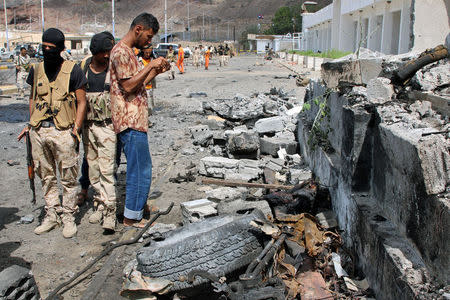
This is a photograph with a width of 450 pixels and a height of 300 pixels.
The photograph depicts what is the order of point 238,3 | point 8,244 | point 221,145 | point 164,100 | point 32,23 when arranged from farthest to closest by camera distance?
point 238,3 → point 32,23 → point 164,100 → point 221,145 → point 8,244

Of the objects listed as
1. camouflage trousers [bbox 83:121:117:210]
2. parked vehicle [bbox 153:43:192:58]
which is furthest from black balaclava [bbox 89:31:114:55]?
parked vehicle [bbox 153:43:192:58]

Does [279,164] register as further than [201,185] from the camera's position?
Yes

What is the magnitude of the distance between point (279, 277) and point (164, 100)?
1195 centimetres

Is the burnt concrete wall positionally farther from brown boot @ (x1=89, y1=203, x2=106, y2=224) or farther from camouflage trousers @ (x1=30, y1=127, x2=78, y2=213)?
camouflage trousers @ (x1=30, y1=127, x2=78, y2=213)

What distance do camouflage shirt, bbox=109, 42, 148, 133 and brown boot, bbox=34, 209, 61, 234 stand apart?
1.23 meters

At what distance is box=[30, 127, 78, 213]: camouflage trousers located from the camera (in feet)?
13.0

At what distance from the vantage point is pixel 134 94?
151 inches

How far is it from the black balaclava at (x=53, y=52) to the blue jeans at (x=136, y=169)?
3.12ft

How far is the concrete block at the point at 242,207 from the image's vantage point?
154 inches

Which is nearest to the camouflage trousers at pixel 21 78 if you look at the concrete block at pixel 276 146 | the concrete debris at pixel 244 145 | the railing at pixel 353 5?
the concrete debris at pixel 244 145

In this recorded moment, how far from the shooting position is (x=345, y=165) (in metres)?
3.55

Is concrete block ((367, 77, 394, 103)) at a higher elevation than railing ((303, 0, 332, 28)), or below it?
below

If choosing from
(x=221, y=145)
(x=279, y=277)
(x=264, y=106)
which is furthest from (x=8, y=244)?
(x=264, y=106)

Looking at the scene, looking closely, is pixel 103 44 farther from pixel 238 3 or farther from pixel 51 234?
pixel 238 3
